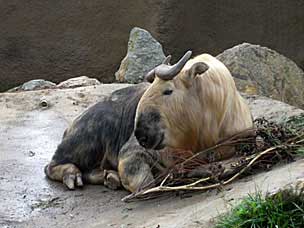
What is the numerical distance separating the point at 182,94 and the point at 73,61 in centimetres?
679

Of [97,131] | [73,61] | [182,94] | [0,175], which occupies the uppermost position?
[182,94]

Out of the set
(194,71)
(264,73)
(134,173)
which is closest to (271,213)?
(194,71)

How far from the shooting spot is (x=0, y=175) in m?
6.43

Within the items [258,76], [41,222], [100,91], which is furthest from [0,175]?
[258,76]

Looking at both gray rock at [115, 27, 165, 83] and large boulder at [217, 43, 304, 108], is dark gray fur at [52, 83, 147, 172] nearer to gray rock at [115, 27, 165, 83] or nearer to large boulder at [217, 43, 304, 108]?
large boulder at [217, 43, 304, 108]

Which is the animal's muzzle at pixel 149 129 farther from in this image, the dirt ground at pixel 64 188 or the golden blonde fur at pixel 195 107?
the dirt ground at pixel 64 188

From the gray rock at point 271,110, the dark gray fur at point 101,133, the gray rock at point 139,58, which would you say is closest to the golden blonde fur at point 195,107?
the dark gray fur at point 101,133

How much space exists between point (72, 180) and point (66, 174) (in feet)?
0.29

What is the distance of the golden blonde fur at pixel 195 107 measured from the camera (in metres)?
5.32

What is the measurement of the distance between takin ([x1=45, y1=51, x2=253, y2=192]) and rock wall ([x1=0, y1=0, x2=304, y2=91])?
554 cm

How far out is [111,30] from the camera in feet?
39.0

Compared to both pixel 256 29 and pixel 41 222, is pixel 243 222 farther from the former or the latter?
pixel 256 29

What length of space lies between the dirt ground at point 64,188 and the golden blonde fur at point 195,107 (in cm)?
40

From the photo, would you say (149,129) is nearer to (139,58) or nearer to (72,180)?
(72,180)
